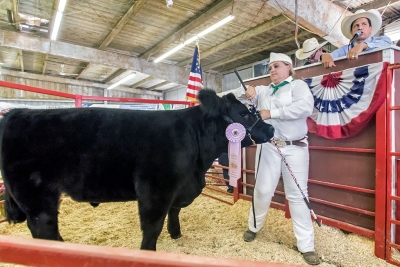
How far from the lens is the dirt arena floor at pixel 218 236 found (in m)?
2.54

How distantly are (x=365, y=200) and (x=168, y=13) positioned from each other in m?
6.11

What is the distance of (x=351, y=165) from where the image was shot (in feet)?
9.59

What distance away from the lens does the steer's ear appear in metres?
2.45

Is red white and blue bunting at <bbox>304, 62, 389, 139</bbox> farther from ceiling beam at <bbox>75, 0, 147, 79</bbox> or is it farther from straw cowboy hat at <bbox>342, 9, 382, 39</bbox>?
ceiling beam at <bbox>75, 0, 147, 79</bbox>

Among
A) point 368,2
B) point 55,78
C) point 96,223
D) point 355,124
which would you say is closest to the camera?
point 355,124

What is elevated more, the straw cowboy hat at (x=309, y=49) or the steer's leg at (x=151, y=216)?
the straw cowboy hat at (x=309, y=49)

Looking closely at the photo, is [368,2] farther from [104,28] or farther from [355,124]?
[104,28]

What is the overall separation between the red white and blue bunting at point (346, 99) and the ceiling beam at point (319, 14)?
3.00m

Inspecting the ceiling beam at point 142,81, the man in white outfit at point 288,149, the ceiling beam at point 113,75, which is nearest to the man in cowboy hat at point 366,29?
the man in white outfit at point 288,149

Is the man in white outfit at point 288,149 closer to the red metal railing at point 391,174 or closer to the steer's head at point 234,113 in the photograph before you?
the steer's head at point 234,113

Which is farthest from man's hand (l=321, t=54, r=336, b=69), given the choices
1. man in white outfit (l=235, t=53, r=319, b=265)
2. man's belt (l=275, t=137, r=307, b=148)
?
man's belt (l=275, t=137, r=307, b=148)

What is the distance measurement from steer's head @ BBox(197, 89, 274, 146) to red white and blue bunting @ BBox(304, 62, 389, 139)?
37.2 inches

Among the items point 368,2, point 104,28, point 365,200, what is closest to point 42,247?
point 365,200

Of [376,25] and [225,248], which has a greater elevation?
[376,25]
